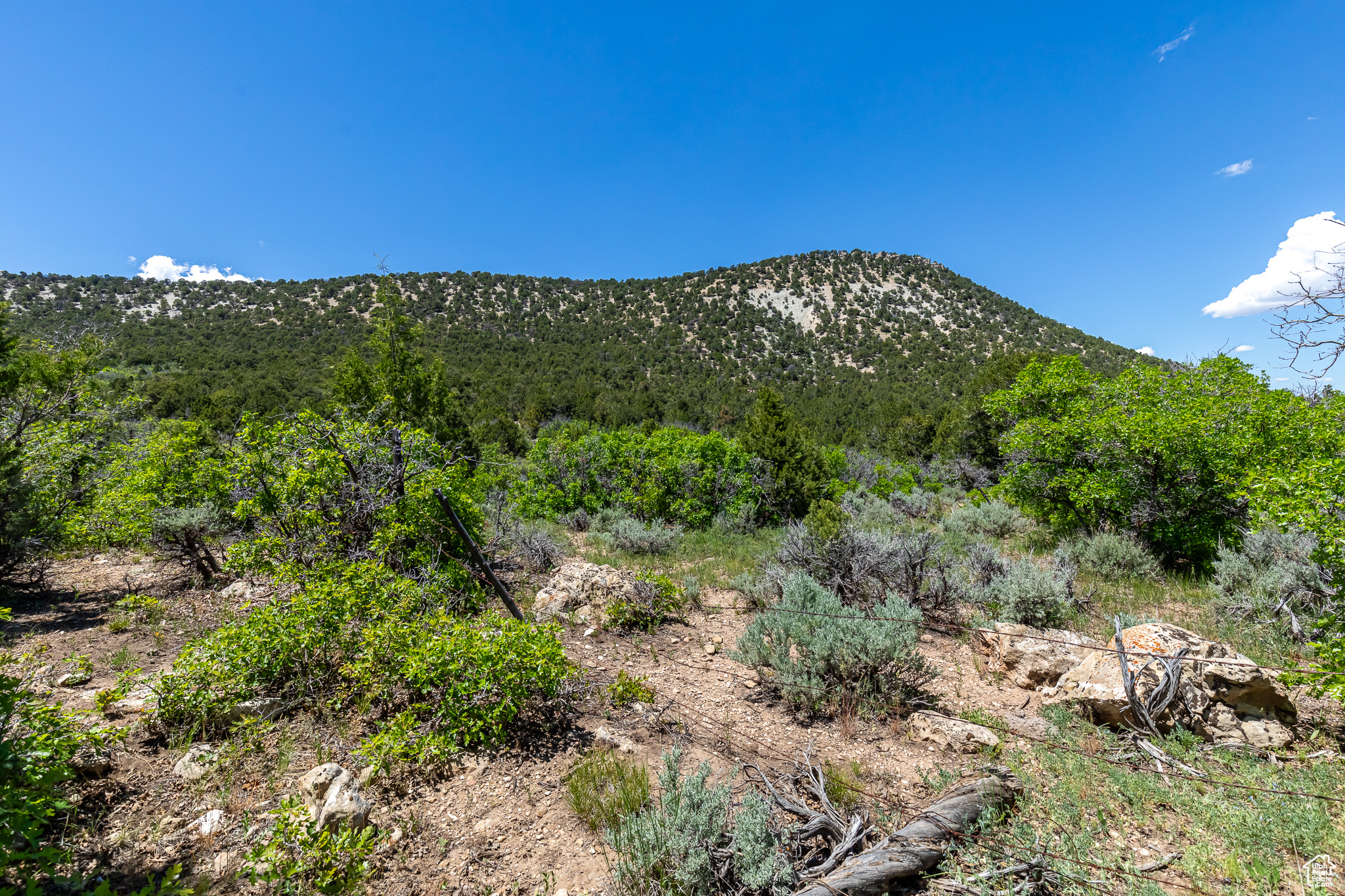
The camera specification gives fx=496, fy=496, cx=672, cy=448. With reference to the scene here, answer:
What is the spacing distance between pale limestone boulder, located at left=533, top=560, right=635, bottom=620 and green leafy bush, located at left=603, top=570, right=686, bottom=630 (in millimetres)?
119

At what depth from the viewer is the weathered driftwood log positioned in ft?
8.38

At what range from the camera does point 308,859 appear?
2498 mm

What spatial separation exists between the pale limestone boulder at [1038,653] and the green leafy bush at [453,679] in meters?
4.05

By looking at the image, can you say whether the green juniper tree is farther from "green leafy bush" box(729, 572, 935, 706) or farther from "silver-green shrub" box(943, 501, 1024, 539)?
"green leafy bush" box(729, 572, 935, 706)

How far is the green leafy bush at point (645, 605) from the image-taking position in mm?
6219

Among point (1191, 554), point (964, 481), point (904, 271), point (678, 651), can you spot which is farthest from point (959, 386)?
point (678, 651)

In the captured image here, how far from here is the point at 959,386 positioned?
3862 centimetres

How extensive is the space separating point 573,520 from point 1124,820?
10.4 meters

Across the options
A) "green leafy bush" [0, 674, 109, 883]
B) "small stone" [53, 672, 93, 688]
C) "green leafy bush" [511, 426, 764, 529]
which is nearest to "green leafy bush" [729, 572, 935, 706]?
"green leafy bush" [0, 674, 109, 883]

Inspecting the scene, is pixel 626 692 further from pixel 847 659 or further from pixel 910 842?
pixel 910 842

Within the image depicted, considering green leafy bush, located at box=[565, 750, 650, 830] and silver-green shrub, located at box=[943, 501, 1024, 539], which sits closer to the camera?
green leafy bush, located at box=[565, 750, 650, 830]

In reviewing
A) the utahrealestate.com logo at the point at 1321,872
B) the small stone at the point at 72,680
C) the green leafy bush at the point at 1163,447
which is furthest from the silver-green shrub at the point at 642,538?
the utahrealestate.com logo at the point at 1321,872

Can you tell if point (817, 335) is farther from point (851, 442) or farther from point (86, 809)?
point (86, 809)

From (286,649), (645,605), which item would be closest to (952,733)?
(645,605)
